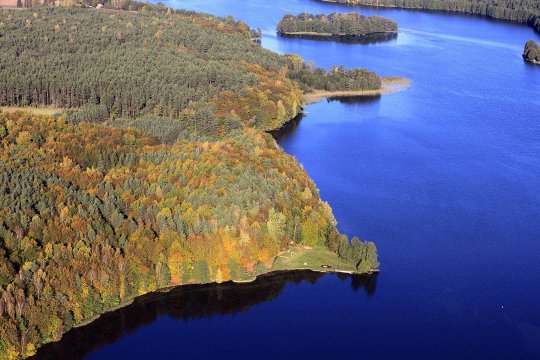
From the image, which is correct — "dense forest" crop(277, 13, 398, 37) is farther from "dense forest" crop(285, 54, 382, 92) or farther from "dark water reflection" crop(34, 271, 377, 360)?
"dark water reflection" crop(34, 271, 377, 360)

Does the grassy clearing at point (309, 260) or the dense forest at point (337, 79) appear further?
the dense forest at point (337, 79)

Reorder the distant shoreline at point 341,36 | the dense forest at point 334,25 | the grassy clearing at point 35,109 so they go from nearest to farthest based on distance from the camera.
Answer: the grassy clearing at point 35,109, the distant shoreline at point 341,36, the dense forest at point 334,25

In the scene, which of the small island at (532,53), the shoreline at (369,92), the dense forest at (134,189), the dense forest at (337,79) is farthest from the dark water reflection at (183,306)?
the small island at (532,53)

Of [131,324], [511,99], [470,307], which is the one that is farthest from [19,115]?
[511,99]

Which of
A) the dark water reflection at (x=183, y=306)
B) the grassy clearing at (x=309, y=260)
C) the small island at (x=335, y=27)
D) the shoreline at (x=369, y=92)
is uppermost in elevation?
the small island at (x=335, y=27)

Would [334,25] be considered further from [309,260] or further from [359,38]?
[309,260]

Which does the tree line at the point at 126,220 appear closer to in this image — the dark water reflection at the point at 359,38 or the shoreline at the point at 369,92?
the shoreline at the point at 369,92

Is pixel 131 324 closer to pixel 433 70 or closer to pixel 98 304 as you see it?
pixel 98 304
